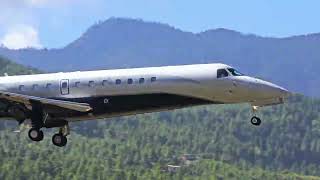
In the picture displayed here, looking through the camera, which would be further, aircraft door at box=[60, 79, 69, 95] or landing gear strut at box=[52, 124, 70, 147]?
landing gear strut at box=[52, 124, 70, 147]

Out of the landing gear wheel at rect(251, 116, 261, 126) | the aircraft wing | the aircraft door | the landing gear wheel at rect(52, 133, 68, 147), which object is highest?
the aircraft door

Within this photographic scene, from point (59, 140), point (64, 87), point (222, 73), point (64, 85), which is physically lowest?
point (59, 140)

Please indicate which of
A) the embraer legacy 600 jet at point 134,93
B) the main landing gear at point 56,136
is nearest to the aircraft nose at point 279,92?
the embraer legacy 600 jet at point 134,93

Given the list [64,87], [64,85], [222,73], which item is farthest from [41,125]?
[222,73]

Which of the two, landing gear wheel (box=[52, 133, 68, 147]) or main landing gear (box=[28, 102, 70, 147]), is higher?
main landing gear (box=[28, 102, 70, 147])

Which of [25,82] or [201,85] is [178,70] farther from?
[25,82]

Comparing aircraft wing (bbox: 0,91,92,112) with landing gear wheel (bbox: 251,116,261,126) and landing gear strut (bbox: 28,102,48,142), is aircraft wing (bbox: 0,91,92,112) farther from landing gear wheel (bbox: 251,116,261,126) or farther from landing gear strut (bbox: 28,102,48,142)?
landing gear wheel (bbox: 251,116,261,126)

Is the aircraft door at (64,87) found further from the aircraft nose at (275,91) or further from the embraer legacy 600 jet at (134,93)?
the aircraft nose at (275,91)

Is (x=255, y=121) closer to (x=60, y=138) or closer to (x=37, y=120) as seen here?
(x=60, y=138)

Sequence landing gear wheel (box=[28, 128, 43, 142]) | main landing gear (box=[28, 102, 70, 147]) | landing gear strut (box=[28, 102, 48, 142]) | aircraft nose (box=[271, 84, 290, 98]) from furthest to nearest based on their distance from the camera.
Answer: landing gear wheel (box=[28, 128, 43, 142])
main landing gear (box=[28, 102, 70, 147])
landing gear strut (box=[28, 102, 48, 142])
aircraft nose (box=[271, 84, 290, 98])

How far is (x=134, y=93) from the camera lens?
47.6 m

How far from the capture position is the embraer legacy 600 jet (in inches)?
1855

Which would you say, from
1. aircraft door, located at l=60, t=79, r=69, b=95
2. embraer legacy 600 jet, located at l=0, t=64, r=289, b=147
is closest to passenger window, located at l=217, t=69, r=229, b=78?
embraer legacy 600 jet, located at l=0, t=64, r=289, b=147

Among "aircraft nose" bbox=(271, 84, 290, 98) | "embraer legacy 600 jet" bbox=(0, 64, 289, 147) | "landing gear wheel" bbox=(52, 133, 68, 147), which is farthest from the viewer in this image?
"landing gear wheel" bbox=(52, 133, 68, 147)
